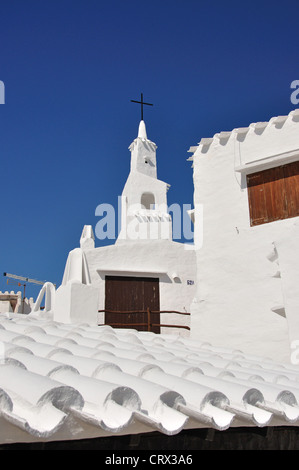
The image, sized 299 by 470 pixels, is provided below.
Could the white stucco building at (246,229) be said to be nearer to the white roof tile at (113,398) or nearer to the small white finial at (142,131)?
the white roof tile at (113,398)

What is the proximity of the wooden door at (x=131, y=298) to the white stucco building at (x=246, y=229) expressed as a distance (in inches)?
170

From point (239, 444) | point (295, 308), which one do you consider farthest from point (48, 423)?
point (295, 308)

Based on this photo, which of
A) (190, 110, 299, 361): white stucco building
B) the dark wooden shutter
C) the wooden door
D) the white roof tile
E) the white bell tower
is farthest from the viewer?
the white bell tower

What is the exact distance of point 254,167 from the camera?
11.1 m

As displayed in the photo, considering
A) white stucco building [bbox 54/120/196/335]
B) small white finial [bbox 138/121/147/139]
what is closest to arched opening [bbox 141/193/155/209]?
white stucco building [bbox 54/120/196/335]

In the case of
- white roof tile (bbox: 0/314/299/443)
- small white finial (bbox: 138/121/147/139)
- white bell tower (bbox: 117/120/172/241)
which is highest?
small white finial (bbox: 138/121/147/139)

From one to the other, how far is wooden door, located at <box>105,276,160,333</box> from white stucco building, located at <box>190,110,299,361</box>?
4.33m

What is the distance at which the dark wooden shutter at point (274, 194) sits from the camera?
1046 centimetres

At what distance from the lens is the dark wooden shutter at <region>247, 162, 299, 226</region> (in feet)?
34.3

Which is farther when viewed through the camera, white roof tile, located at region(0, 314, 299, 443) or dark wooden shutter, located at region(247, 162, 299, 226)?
dark wooden shutter, located at region(247, 162, 299, 226)

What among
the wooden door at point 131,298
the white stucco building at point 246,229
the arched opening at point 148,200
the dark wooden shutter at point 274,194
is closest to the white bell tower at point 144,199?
the arched opening at point 148,200

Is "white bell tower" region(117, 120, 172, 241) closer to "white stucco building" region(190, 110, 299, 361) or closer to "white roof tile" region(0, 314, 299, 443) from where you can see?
"white stucco building" region(190, 110, 299, 361)

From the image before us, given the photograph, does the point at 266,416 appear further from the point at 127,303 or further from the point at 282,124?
the point at 127,303

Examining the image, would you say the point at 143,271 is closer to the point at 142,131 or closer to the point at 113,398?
the point at 142,131
